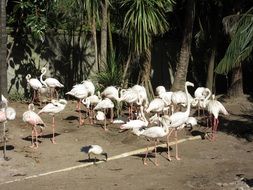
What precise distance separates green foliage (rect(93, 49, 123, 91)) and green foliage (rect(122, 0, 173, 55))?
77cm

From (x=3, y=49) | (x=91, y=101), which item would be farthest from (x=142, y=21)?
(x=3, y=49)

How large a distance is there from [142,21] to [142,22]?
28 millimetres

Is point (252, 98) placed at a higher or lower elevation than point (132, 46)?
lower

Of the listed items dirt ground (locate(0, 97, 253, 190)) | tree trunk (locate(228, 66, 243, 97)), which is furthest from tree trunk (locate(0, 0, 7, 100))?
tree trunk (locate(228, 66, 243, 97))

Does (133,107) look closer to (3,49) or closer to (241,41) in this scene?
(3,49)

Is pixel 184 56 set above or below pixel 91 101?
above

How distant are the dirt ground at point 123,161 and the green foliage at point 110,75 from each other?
1.34 metres

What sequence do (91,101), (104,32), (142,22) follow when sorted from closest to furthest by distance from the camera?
(91,101) → (142,22) → (104,32)

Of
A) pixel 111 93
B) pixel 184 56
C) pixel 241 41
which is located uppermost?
pixel 241 41

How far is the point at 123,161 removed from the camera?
12.1 meters

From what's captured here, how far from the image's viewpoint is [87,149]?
11.9m

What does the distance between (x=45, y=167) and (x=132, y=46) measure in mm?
6457

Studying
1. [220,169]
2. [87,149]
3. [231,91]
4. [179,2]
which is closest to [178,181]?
[220,169]

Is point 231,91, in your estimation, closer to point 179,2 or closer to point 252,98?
point 252,98
